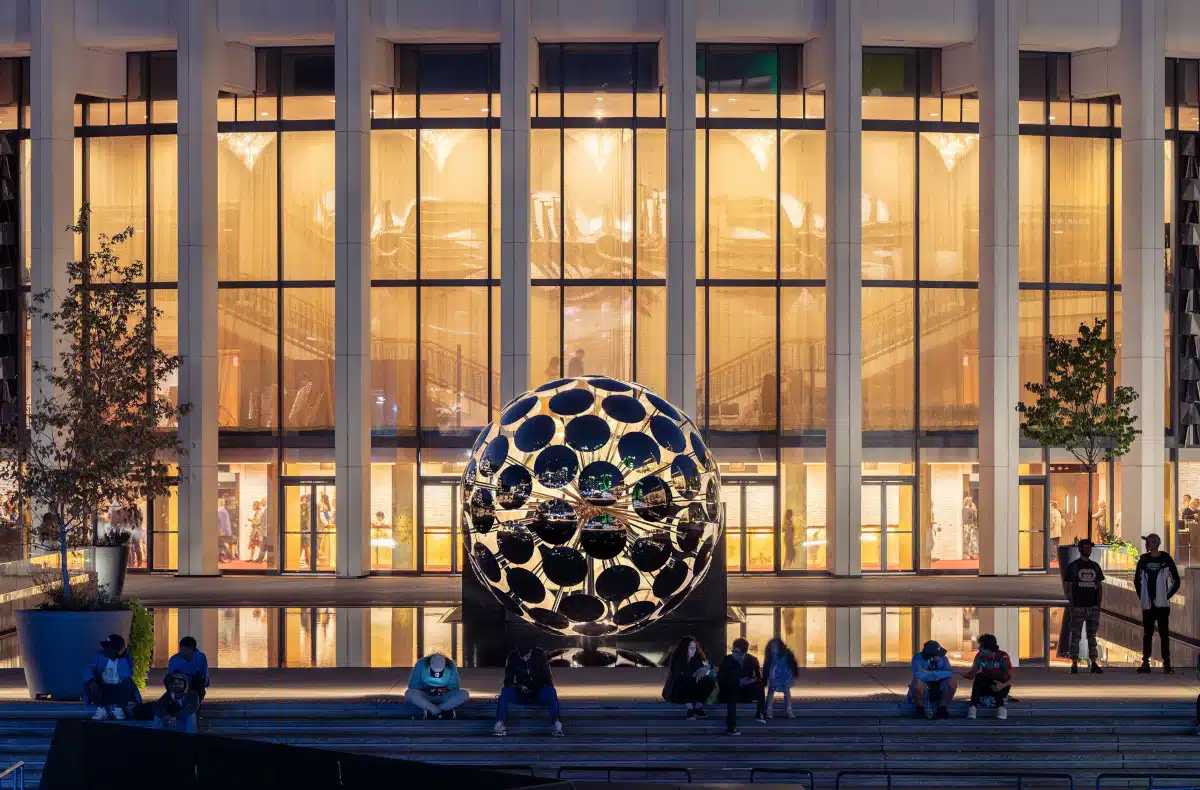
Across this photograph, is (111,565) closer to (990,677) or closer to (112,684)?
(112,684)

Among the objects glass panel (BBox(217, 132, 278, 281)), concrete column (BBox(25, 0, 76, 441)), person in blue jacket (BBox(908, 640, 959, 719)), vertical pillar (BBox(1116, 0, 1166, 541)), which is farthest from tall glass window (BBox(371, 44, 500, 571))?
person in blue jacket (BBox(908, 640, 959, 719))

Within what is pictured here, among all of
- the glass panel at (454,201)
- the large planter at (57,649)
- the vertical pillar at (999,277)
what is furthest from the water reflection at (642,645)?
the glass panel at (454,201)

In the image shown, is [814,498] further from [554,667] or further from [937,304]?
[554,667]

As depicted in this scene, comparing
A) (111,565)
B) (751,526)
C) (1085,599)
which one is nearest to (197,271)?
(111,565)

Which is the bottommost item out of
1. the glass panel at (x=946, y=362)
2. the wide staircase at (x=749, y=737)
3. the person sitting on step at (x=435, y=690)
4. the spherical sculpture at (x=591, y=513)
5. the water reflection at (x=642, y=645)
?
the water reflection at (x=642, y=645)

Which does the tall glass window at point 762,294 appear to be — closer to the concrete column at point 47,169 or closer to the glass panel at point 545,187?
the glass panel at point 545,187

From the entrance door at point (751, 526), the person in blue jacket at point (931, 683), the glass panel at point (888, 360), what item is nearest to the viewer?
the person in blue jacket at point (931, 683)

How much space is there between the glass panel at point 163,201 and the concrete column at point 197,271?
8.69ft

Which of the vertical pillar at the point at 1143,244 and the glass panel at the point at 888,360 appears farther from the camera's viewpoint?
the glass panel at the point at 888,360

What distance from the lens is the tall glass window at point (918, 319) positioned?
3512 cm

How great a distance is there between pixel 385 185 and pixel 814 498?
40.0ft

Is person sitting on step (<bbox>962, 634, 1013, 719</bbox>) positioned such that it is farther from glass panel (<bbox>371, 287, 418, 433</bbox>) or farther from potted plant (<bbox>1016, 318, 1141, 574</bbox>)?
glass panel (<bbox>371, 287, 418, 433</bbox>)

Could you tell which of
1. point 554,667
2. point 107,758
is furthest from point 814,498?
point 107,758

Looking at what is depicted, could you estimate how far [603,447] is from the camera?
683 inches
